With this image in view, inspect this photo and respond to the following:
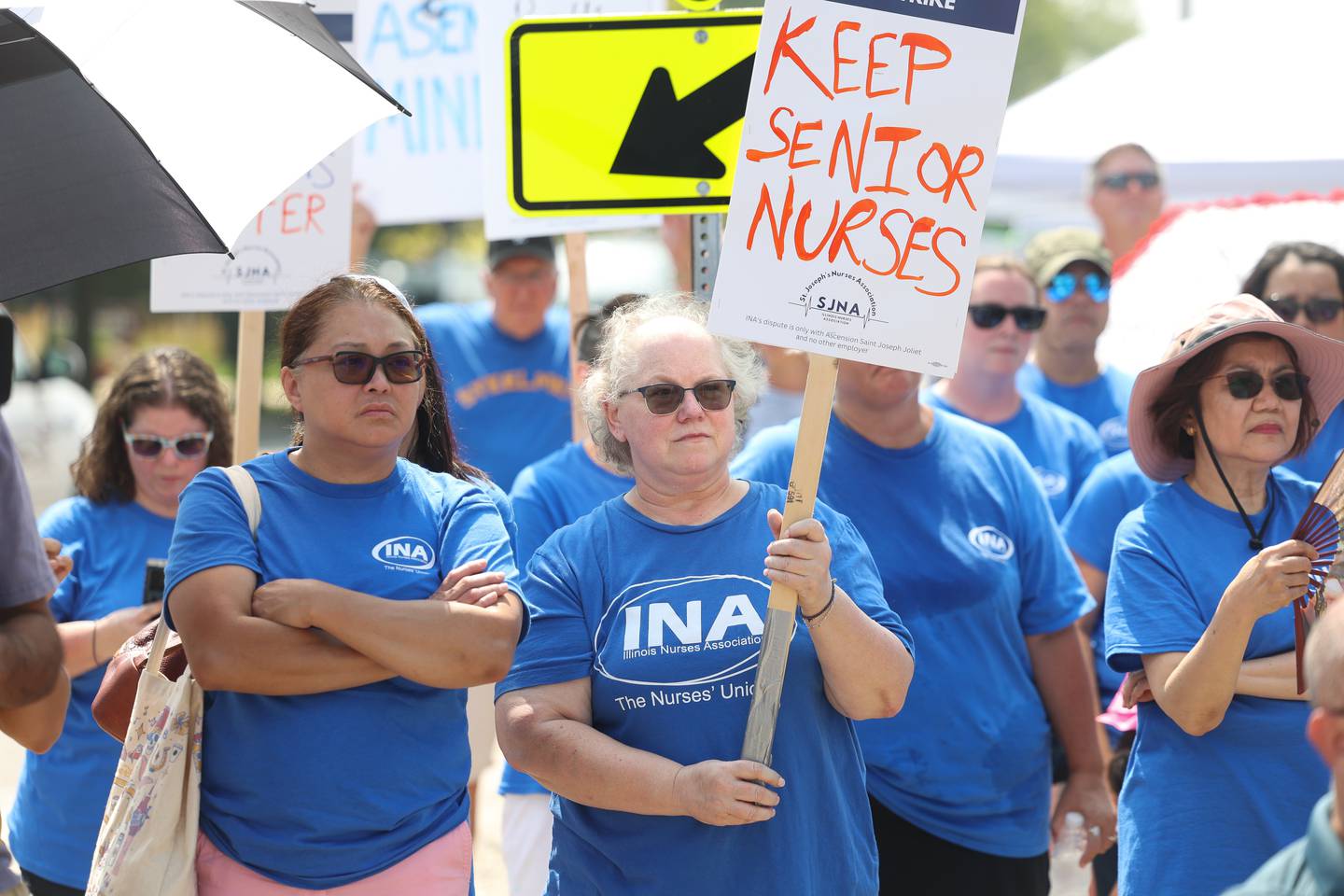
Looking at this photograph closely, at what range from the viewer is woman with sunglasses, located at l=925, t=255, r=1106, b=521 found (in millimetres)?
5344

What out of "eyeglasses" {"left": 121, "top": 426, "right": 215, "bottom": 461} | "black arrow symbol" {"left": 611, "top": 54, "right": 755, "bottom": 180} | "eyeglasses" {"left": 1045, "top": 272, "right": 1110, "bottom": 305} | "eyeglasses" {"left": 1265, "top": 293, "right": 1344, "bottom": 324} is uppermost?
"black arrow symbol" {"left": 611, "top": 54, "right": 755, "bottom": 180}

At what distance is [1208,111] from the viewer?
8.19 metres

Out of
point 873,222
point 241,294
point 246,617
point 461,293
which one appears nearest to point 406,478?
point 246,617

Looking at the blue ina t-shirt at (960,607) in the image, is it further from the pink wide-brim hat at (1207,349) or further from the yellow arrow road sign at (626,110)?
the yellow arrow road sign at (626,110)

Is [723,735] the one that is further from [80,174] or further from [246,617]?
[80,174]

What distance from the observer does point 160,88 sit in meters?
3.35

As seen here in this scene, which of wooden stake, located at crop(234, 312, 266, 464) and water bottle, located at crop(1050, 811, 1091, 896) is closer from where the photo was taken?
wooden stake, located at crop(234, 312, 266, 464)

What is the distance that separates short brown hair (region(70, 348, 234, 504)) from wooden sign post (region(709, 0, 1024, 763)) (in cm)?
220

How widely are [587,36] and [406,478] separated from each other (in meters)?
1.30

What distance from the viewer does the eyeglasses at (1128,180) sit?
798 cm

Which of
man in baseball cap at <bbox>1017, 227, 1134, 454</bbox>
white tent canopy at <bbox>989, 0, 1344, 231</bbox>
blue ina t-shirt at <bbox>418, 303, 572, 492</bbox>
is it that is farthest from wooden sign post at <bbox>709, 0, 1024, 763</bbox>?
white tent canopy at <bbox>989, 0, 1344, 231</bbox>

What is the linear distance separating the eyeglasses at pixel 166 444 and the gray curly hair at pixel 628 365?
5.25ft

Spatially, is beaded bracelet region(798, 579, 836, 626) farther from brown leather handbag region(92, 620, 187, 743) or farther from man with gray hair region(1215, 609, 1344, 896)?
brown leather handbag region(92, 620, 187, 743)

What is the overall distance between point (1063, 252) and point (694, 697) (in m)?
4.04
